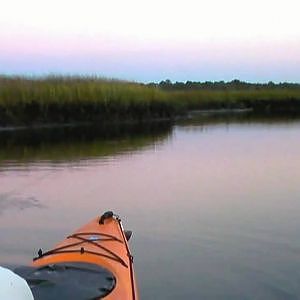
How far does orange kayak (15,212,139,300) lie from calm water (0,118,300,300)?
708 millimetres

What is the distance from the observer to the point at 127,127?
26.5 m

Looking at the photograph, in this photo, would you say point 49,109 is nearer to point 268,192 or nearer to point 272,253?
point 268,192

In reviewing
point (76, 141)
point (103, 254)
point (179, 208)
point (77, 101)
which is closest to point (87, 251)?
point (103, 254)

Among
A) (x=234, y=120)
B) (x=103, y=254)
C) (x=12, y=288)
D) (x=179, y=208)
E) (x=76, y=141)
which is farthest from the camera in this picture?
(x=234, y=120)

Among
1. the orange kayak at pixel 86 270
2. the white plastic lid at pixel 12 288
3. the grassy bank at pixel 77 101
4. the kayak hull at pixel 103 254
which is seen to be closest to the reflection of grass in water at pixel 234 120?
the grassy bank at pixel 77 101

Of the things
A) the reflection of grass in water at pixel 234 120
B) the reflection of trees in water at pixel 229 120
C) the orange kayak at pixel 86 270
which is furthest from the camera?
the reflection of grass in water at pixel 234 120

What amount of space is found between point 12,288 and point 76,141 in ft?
57.1

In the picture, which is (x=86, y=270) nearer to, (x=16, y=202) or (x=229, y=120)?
(x=16, y=202)

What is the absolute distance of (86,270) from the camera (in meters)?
4.89

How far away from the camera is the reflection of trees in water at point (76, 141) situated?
55.0 feet

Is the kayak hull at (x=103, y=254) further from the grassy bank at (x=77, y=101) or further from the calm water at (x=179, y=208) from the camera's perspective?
the grassy bank at (x=77, y=101)

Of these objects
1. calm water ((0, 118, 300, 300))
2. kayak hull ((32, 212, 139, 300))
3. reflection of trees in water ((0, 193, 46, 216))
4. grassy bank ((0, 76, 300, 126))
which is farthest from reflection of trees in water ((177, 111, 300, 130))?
kayak hull ((32, 212, 139, 300))

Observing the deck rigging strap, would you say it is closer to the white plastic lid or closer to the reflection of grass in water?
the white plastic lid

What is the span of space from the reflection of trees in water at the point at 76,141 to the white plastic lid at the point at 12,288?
12.2m
